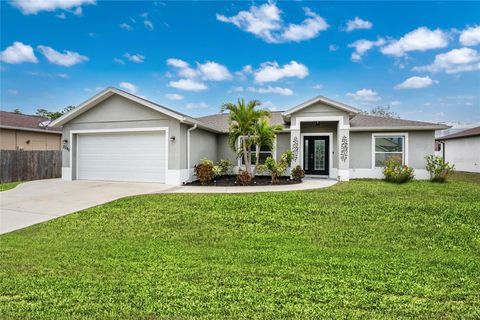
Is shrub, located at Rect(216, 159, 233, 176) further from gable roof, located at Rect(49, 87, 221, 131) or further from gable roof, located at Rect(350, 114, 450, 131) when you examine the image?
gable roof, located at Rect(350, 114, 450, 131)

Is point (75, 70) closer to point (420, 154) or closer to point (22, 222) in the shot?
point (22, 222)

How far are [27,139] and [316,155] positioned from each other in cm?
1811

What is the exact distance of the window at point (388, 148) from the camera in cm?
1420

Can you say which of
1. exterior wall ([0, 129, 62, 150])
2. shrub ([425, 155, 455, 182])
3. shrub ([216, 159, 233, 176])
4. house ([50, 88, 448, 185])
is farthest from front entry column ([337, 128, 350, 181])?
exterior wall ([0, 129, 62, 150])

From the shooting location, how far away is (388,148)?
14375mm

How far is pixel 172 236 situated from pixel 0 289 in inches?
111

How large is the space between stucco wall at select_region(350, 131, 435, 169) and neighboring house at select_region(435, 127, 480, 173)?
8708 millimetres

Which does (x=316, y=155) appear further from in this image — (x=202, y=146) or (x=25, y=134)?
(x=25, y=134)

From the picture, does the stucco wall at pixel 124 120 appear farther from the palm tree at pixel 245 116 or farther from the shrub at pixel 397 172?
the shrub at pixel 397 172

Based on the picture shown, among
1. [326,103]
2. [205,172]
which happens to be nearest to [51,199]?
[205,172]

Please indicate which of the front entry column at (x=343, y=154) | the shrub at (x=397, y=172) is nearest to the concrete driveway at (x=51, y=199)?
the front entry column at (x=343, y=154)

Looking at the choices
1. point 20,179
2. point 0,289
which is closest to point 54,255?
point 0,289

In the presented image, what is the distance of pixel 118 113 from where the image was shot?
13359 mm

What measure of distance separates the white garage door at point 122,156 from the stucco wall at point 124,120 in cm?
47
